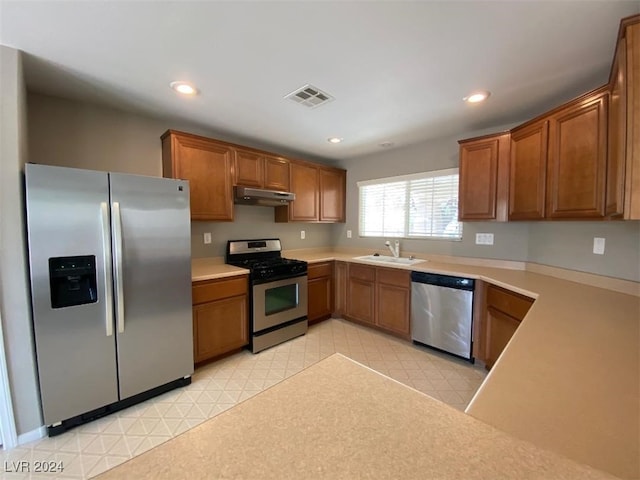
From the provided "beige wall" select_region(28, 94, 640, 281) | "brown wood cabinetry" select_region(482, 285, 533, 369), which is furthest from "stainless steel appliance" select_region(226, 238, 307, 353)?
"brown wood cabinetry" select_region(482, 285, 533, 369)

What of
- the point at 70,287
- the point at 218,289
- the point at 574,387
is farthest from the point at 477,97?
the point at 70,287

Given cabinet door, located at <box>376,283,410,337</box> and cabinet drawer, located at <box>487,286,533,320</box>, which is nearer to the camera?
cabinet drawer, located at <box>487,286,533,320</box>

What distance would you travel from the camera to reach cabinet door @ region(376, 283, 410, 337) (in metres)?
3.02

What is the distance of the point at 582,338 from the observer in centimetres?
110

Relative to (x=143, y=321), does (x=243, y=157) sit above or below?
above

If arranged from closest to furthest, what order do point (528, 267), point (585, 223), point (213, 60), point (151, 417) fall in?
point (213, 60)
point (151, 417)
point (585, 223)
point (528, 267)

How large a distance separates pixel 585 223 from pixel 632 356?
61.4 inches

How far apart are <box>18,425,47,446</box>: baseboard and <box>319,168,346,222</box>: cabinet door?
320 centimetres

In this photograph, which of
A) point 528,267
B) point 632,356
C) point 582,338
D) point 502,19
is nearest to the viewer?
point 632,356

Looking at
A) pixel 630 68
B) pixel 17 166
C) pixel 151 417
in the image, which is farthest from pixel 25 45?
pixel 630 68

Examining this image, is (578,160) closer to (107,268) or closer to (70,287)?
(107,268)

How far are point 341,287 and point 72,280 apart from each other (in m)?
2.75

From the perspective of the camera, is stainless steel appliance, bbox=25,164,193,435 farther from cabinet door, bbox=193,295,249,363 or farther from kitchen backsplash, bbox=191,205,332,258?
kitchen backsplash, bbox=191,205,332,258

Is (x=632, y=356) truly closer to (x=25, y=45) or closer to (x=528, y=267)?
(x=528, y=267)
